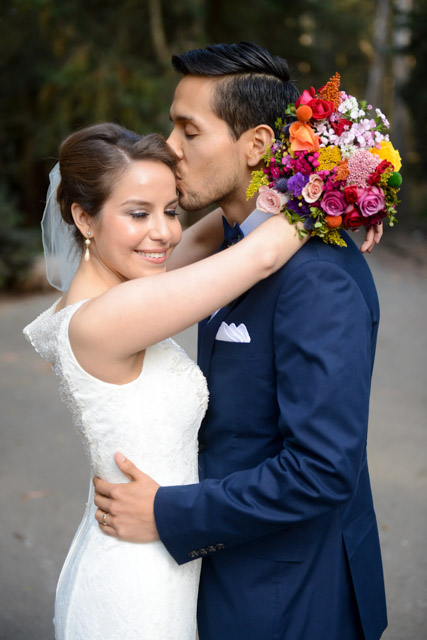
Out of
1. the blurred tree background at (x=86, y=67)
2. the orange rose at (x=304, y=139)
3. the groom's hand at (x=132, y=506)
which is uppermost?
the orange rose at (x=304, y=139)

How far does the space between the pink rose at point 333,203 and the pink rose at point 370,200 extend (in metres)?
0.05

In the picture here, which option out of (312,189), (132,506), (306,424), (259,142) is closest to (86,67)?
(259,142)

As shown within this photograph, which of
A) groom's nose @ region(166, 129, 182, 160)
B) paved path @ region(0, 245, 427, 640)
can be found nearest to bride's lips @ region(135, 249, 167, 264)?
Result: groom's nose @ region(166, 129, 182, 160)

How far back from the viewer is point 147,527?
1.90 metres

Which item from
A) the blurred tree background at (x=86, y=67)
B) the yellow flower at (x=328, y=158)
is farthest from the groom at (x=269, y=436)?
the blurred tree background at (x=86, y=67)

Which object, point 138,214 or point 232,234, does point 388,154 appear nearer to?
point 232,234

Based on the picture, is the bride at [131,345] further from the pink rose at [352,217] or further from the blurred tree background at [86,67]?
the blurred tree background at [86,67]

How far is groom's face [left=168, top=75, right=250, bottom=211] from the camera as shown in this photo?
2160 millimetres

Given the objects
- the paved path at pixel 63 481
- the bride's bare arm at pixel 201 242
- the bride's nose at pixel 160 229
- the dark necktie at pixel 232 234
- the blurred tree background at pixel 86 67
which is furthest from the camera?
the blurred tree background at pixel 86 67

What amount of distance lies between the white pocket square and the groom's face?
1.53 feet

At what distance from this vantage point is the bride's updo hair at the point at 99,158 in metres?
2.03

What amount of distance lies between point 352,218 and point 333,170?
5.4 inches

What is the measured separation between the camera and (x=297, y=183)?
1.80 meters

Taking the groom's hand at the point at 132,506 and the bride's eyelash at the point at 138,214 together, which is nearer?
the groom's hand at the point at 132,506
